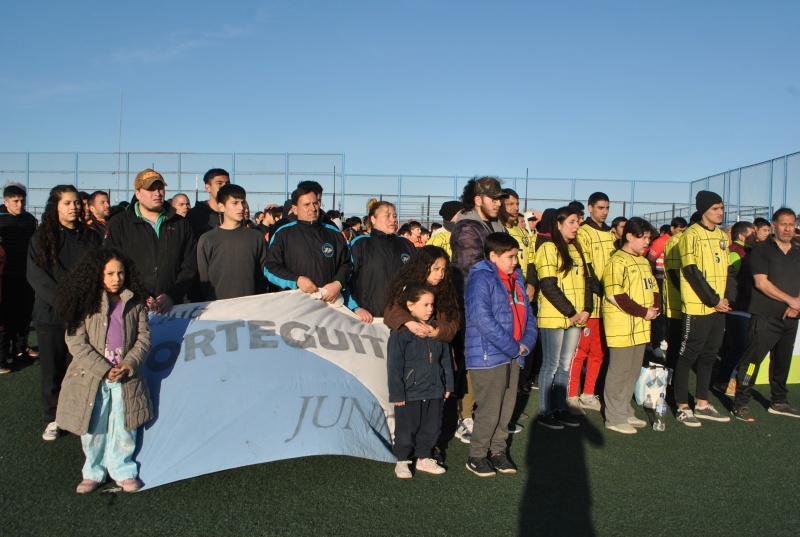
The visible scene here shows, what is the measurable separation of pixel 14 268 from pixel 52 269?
10.4 ft

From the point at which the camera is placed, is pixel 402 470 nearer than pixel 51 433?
Yes

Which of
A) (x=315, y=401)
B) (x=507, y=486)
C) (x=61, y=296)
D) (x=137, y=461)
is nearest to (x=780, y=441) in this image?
(x=507, y=486)

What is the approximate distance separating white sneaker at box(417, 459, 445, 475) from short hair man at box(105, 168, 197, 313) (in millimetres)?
2352

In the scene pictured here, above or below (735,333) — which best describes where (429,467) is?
below

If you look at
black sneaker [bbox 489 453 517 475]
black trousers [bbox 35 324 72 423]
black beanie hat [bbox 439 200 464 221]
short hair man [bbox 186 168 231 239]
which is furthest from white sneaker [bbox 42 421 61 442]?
black beanie hat [bbox 439 200 464 221]

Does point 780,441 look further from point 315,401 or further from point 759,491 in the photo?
point 315,401

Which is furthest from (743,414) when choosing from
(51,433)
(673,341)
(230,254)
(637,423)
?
(51,433)

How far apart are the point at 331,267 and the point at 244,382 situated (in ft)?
4.63

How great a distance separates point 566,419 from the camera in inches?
246

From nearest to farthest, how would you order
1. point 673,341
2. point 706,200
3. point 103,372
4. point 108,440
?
1. point 103,372
2. point 108,440
3. point 706,200
4. point 673,341

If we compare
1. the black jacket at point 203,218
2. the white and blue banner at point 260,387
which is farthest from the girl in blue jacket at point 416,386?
the black jacket at point 203,218

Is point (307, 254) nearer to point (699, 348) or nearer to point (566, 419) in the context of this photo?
point (566, 419)

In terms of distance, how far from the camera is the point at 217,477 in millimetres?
4578

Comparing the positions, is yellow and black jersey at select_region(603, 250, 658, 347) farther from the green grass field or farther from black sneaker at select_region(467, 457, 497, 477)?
black sneaker at select_region(467, 457, 497, 477)
